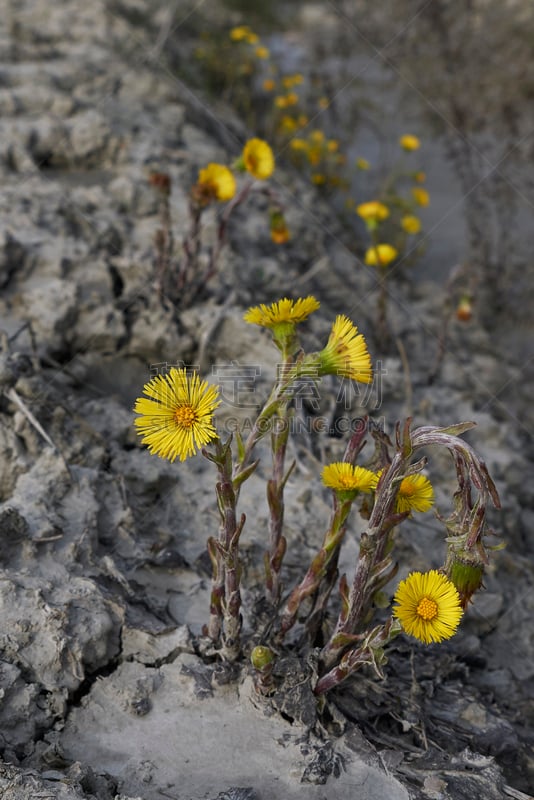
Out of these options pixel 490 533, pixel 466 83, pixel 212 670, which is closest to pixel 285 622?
pixel 212 670

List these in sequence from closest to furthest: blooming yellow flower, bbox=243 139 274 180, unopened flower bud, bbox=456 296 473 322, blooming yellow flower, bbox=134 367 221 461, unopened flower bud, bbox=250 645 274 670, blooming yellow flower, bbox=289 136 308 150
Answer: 1. blooming yellow flower, bbox=134 367 221 461
2. unopened flower bud, bbox=250 645 274 670
3. blooming yellow flower, bbox=243 139 274 180
4. unopened flower bud, bbox=456 296 473 322
5. blooming yellow flower, bbox=289 136 308 150

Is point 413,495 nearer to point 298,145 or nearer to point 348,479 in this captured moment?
point 348,479

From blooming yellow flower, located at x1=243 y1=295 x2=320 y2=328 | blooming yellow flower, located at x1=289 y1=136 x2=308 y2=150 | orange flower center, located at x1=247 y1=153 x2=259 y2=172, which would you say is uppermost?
blooming yellow flower, located at x1=289 y1=136 x2=308 y2=150

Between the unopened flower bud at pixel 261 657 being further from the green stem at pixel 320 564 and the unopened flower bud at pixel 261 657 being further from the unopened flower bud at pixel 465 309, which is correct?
the unopened flower bud at pixel 465 309

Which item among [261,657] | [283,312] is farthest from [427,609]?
[283,312]

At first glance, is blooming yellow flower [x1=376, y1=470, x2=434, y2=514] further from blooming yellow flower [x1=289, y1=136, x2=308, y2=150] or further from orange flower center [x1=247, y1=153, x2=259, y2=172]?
blooming yellow flower [x1=289, y1=136, x2=308, y2=150]

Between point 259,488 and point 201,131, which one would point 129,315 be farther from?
point 201,131

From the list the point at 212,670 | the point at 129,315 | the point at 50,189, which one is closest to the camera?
the point at 212,670

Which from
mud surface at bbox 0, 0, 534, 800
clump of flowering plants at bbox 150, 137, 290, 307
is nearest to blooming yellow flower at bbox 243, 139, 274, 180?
clump of flowering plants at bbox 150, 137, 290, 307
